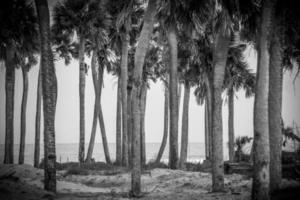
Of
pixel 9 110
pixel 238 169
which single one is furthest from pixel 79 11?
pixel 238 169

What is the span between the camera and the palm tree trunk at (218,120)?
12766 millimetres

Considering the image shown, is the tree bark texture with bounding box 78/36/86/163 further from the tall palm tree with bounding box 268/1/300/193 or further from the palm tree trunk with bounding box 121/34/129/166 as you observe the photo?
the tall palm tree with bounding box 268/1/300/193

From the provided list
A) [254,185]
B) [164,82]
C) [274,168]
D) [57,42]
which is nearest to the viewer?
[254,185]

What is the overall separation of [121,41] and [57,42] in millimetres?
6160

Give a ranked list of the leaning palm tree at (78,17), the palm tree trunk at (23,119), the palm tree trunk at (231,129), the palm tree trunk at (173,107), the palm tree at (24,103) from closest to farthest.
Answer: the palm tree trunk at (173,107)
the leaning palm tree at (78,17)
the palm tree trunk at (23,119)
the palm tree at (24,103)
the palm tree trunk at (231,129)

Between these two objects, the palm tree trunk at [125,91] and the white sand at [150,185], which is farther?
the palm tree trunk at [125,91]

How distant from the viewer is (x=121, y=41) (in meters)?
25.0

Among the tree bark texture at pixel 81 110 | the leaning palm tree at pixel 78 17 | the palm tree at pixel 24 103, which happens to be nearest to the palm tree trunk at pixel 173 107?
the leaning palm tree at pixel 78 17

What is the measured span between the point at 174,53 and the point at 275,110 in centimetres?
973

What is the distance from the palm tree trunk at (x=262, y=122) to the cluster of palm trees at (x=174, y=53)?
0.03 metres

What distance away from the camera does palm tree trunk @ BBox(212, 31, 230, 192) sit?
12.8 meters

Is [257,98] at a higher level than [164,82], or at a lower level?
lower

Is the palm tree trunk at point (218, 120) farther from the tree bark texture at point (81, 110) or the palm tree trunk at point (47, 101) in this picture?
the tree bark texture at point (81, 110)

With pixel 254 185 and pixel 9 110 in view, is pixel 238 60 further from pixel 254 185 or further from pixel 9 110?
pixel 9 110
